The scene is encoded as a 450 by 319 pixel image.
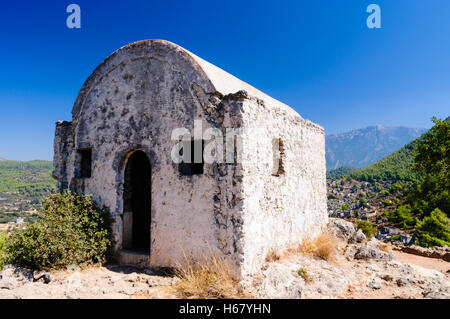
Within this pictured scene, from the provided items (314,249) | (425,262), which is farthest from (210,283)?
(425,262)

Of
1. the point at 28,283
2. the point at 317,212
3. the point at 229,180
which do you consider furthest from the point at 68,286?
the point at 317,212

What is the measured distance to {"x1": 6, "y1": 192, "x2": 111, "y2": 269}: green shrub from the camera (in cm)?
568

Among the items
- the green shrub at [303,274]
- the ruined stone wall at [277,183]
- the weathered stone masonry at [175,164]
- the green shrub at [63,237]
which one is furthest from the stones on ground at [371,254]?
the green shrub at [63,237]

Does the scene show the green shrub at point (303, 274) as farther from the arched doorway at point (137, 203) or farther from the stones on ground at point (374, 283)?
the arched doorway at point (137, 203)

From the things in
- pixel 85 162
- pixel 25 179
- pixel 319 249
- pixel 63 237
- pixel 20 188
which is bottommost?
pixel 319 249

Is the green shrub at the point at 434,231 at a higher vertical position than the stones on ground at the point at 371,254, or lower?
lower

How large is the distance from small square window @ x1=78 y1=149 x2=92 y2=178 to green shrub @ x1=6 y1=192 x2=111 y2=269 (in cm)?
105

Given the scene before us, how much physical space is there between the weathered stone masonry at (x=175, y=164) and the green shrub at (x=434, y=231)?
30.6 feet

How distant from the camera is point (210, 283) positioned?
485 centimetres

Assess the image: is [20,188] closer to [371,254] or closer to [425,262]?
[371,254]

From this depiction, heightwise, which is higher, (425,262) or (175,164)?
(175,164)

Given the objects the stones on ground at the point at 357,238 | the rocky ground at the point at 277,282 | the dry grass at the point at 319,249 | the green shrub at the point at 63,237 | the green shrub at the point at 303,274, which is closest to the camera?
the rocky ground at the point at 277,282

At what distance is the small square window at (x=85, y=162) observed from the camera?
7793mm

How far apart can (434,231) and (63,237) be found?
17294 millimetres
